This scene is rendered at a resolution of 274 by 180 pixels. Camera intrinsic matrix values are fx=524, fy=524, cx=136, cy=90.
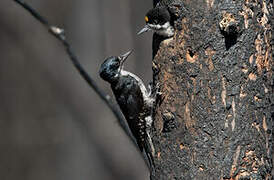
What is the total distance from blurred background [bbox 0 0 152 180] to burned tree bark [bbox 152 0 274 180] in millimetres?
5170

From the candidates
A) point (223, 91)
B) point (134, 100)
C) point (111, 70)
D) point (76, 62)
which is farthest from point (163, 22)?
point (76, 62)

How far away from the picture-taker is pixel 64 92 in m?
9.02

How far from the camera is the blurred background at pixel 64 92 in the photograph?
848 centimetres

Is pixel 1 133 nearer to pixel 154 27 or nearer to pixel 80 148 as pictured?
pixel 80 148

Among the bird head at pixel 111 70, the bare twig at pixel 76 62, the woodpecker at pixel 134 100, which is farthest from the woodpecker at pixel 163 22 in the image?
the bare twig at pixel 76 62

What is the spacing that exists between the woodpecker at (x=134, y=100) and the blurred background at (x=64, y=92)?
13.4 ft

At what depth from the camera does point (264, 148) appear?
2.99 meters

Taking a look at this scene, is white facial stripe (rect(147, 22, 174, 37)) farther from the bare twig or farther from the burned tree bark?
the bare twig

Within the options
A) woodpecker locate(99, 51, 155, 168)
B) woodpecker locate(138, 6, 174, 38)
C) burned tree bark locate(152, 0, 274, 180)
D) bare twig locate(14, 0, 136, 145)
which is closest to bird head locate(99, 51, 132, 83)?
woodpecker locate(99, 51, 155, 168)

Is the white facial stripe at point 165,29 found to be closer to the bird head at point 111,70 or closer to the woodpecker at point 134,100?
the woodpecker at point 134,100

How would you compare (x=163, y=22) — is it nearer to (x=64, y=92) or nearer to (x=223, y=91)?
(x=223, y=91)

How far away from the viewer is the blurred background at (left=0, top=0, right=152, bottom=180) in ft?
27.8

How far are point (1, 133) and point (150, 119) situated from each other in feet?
22.0

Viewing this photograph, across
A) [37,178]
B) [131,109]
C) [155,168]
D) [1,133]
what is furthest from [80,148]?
[155,168]
